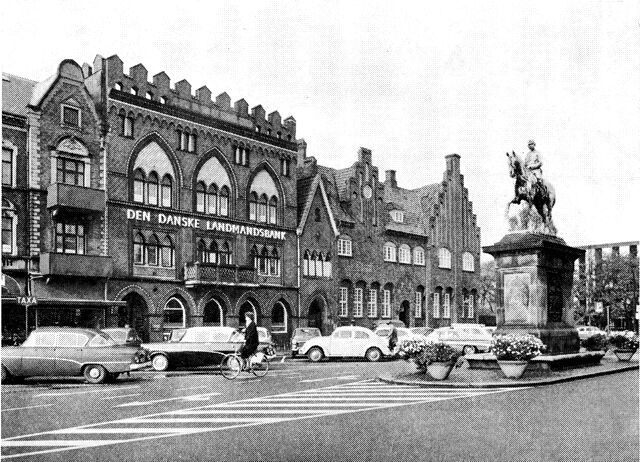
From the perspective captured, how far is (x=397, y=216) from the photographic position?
202ft

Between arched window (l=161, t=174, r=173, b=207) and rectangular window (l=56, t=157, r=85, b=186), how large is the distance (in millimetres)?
5087

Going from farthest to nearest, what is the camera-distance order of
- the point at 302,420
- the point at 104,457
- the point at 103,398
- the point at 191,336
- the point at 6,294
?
1. the point at 6,294
2. the point at 191,336
3. the point at 103,398
4. the point at 302,420
5. the point at 104,457

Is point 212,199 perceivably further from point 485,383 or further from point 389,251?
point 485,383

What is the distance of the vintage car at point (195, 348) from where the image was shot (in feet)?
89.0

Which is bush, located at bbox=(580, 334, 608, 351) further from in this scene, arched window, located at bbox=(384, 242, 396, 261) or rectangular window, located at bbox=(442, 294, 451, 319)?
rectangular window, located at bbox=(442, 294, 451, 319)

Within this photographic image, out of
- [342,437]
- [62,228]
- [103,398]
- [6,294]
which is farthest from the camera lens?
[62,228]

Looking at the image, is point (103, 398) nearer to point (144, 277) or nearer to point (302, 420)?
point (302, 420)

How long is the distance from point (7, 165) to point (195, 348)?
50.1 feet

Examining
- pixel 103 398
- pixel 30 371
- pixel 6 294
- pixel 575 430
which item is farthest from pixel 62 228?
pixel 575 430

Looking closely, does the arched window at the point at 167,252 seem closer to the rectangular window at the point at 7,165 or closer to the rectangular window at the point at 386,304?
the rectangular window at the point at 7,165

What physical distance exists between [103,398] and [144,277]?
2344 cm

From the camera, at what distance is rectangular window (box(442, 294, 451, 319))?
210 feet

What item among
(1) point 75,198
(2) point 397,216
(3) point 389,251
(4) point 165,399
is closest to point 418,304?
(3) point 389,251

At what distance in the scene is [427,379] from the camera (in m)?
19.8
